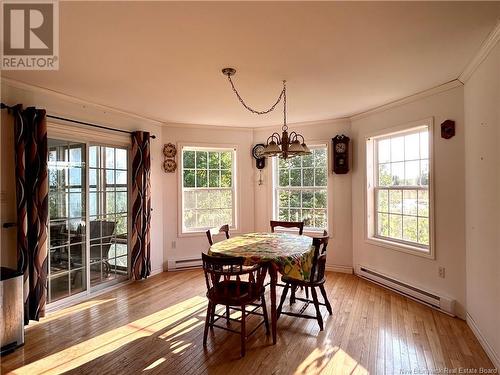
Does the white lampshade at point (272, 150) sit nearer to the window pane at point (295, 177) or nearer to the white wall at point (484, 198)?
the white wall at point (484, 198)

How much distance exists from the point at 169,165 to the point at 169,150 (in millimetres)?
241

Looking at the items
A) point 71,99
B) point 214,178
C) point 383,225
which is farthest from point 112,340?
point 383,225

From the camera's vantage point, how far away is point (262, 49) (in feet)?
7.38

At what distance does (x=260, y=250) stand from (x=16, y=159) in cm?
249

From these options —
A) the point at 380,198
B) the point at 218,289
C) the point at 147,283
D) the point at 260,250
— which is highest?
the point at 380,198

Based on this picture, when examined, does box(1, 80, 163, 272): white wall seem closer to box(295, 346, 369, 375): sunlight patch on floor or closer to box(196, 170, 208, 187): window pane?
box(196, 170, 208, 187): window pane

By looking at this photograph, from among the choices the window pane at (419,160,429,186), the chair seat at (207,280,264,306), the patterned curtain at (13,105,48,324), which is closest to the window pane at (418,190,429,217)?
the window pane at (419,160,429,186)

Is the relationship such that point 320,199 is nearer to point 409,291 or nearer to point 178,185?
point 409,291

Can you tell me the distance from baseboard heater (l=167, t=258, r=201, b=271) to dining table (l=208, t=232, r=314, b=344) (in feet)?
6.24

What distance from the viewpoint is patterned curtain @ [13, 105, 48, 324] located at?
2857 mm

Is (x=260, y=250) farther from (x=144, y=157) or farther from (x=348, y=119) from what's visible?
(x=348, y=119)

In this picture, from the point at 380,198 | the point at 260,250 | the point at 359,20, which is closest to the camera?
the point at 359,20

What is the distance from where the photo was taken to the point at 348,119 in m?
4.54

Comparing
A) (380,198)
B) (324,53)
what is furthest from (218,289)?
(380,198)
